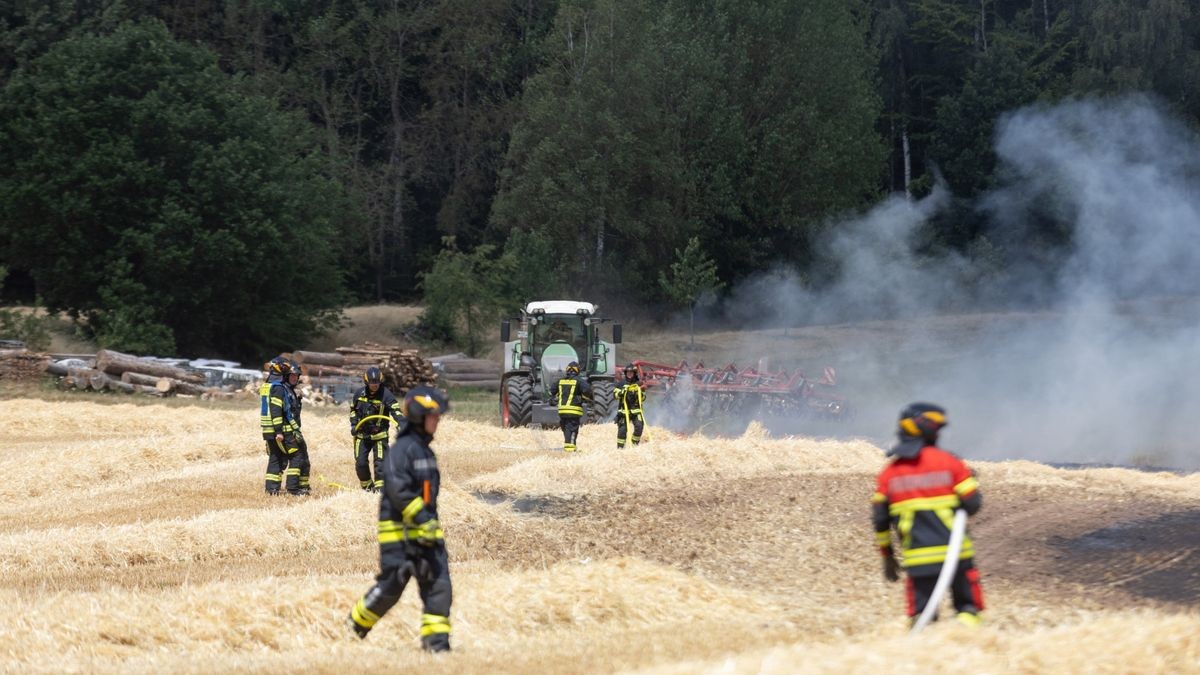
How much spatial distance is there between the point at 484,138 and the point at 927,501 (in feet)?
190

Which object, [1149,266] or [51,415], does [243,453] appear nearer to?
[51,415]

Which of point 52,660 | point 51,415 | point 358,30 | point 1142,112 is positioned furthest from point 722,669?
point 358,30

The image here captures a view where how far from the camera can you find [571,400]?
23.7m

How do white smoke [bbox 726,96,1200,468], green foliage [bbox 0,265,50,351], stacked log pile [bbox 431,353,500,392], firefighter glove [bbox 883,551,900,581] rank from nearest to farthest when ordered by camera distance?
1. firefighter glove [bbox 883,551,900,581]
2. white smoke [bbox 726,96,1200,468]
3. green foliage [bbox 0,265,50,351]
4. stacked log pile [bbox 431,353,500,392]

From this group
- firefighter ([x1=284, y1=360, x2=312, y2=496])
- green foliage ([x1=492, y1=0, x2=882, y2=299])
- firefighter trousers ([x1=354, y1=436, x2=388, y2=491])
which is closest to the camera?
firefighter trousers ([x1=354, y1=436, x2=388, y2=491])

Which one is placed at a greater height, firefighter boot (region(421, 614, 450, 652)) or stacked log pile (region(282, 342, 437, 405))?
stacked log pile (region(282, 342, 437, 405))

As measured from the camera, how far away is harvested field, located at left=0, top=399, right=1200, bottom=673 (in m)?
9.09

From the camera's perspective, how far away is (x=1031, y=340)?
44.1 m

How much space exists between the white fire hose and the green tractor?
20.0 meters

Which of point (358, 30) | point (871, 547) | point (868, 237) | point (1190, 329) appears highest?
point (358, 30)

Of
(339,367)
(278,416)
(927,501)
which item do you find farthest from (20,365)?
(927,501)

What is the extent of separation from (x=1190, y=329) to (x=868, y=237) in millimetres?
20519

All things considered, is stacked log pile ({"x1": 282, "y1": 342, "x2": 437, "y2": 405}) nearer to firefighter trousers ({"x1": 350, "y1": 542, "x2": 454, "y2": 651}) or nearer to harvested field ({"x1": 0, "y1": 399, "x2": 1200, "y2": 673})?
harvested field ({"x1": 0, "y1": 399, "x2": 1200, "y2": 673})

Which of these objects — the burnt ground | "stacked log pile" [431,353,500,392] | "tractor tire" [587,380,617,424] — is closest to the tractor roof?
"tractor tire" [587,380,617,424]
